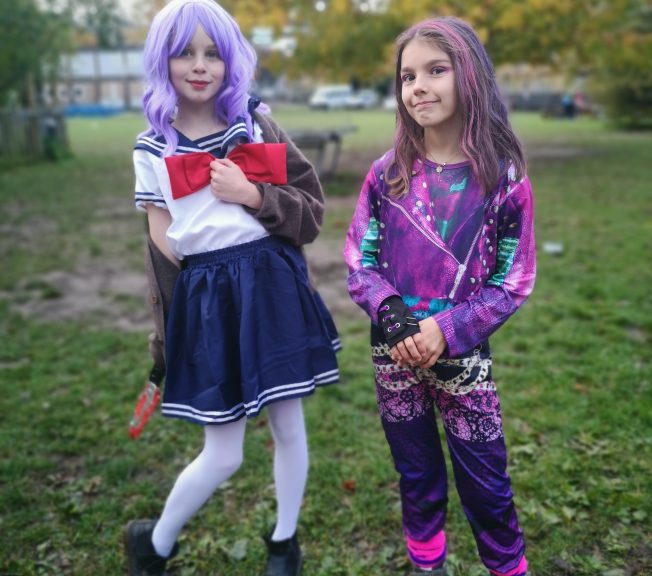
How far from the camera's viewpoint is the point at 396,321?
1.77m

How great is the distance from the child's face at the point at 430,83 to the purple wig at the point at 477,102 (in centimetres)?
2

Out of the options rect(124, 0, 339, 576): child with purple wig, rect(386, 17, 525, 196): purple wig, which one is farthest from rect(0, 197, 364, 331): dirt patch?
rect(386, 17, 525, 196): purple wig

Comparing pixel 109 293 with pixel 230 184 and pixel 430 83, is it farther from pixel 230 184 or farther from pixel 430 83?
pixel 430 83

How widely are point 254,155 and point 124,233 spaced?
6.21 metres

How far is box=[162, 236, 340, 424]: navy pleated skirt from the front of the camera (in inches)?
76.9

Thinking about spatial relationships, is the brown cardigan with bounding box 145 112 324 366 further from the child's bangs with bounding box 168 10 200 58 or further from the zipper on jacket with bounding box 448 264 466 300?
Answer: the zipper on jacket with bounding box 448 264 466 300

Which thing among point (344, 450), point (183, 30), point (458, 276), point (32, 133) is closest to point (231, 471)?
point (458, 276)

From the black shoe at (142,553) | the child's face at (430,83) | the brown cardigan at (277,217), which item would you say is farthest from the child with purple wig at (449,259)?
the black shoe at (142,553)

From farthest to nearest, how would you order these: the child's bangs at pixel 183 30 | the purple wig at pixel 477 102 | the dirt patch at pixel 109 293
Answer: the dirt patch at pixel 109 293, the child's bangs at pixel 183 30, the purple wig at pixel 477 102

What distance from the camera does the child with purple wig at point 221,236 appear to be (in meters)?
1.91

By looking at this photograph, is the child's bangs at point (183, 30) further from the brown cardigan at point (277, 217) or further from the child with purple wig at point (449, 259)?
the child with purple wig at point (449, 259)

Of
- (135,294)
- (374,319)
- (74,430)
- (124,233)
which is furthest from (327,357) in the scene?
(124,233)

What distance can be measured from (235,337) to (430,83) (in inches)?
35.5

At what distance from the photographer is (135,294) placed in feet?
18.2
